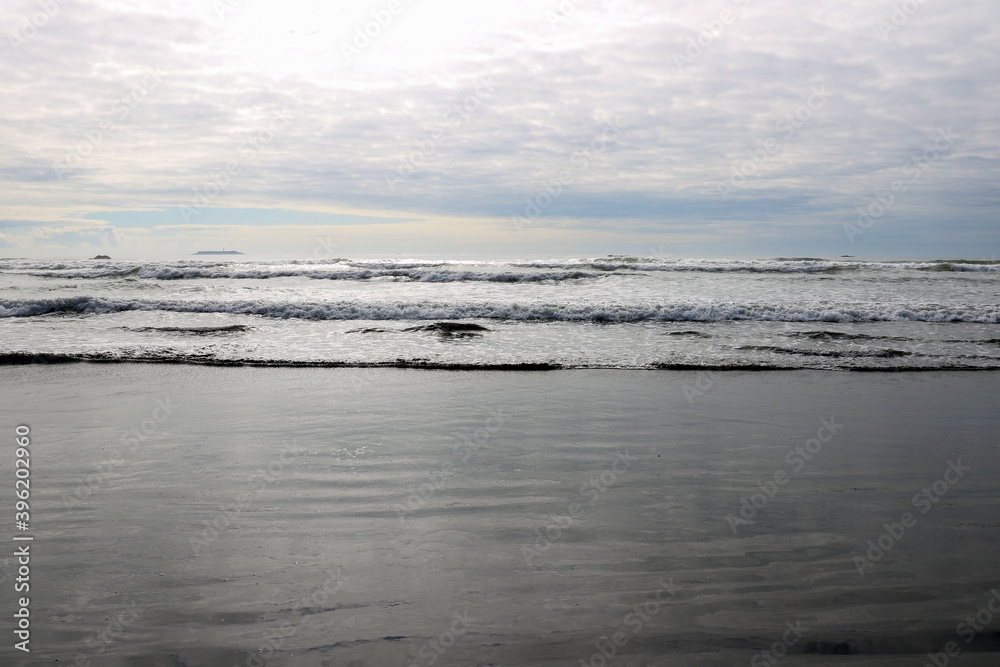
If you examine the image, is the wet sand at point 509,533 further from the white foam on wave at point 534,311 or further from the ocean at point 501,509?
the white foam on wave at point 534,311

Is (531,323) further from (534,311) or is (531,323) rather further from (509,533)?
(509,533)

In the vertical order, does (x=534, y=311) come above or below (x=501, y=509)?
above

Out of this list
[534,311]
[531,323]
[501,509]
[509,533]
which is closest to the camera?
[509,533]

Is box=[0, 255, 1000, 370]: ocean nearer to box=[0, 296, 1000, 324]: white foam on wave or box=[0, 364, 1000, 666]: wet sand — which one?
box=[0, 296, 1000, 324]: white foam on wave

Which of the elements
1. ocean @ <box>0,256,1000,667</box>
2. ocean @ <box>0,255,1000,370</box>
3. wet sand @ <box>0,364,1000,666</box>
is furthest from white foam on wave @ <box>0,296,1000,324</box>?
wet sand @ <box>0,364,1000,666</box>

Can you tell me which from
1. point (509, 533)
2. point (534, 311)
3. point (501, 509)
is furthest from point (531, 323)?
point (509, 533)

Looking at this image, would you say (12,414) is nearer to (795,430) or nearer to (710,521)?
(710,521)

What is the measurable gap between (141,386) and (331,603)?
755cm

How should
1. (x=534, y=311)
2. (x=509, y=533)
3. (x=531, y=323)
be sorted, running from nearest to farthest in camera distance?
(x=509, y=533) → (x=531, y=323) → (x=534, y=311)

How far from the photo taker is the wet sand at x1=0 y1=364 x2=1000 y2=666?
9.77 ft

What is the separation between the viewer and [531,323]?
17484 millimetres

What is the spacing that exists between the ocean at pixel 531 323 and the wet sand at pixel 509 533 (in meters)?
3.99

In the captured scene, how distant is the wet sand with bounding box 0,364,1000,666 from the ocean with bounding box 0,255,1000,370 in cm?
399

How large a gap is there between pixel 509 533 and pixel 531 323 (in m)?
13.5
